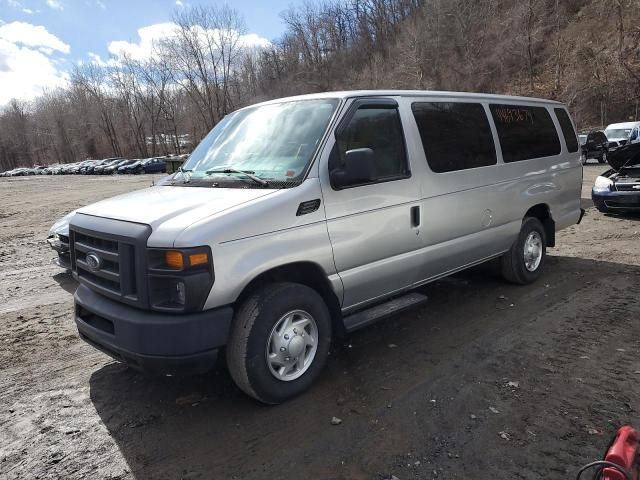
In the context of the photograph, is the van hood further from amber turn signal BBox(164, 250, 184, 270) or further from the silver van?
amber turn signal BBox(164, 250, 184, 270)

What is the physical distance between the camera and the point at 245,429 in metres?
3.25

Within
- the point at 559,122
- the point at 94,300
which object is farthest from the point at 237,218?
the point at 559,122

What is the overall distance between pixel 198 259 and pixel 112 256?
69 centimetres

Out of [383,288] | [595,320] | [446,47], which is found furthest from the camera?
[446,47]

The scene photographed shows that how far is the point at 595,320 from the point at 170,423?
4.01 m

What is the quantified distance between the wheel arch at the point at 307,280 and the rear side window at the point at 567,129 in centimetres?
437

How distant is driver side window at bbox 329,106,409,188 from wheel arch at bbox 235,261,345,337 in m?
0.68

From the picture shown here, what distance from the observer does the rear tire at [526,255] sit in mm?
5758

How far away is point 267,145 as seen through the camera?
3891 millimetres

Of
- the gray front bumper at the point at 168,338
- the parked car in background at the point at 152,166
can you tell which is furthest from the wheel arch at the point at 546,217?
the parked car in background at the point at 152,166

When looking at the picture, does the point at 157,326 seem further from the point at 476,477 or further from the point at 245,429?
the point at 476,477

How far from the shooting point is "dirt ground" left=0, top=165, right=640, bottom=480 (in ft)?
9.52

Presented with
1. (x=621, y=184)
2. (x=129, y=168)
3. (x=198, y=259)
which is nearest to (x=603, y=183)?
(x=621, y=184)

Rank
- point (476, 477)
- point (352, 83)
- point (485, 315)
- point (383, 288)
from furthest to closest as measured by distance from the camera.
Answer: point (352, 83), point (485, 315), point (383, 288), point (476, 477)
